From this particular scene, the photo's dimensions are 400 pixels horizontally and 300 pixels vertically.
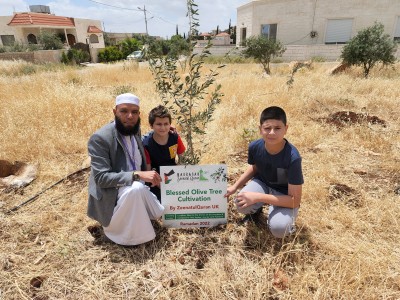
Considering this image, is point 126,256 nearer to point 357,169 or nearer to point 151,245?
point 151,245

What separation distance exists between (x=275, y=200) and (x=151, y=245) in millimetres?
1085

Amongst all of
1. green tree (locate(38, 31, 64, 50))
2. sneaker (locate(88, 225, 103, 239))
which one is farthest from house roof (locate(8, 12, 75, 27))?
sneaker (locate(88, 225, 103, 239))

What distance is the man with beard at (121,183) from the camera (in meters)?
2.06

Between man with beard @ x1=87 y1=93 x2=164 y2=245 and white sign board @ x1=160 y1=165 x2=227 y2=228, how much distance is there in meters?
0.11

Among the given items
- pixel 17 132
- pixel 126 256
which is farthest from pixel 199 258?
pixel 17 132

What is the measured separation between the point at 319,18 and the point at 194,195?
23.8 m

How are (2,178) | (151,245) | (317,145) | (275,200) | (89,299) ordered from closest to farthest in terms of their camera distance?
1. (89,299)
2. (275,200)
3. (151,245)
4. (2,178)
5. (317,145)

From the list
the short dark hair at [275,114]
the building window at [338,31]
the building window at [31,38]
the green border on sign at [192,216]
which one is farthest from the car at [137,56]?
the building window at [31,38]

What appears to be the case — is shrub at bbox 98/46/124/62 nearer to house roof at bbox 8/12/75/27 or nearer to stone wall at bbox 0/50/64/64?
stone wall at bbox 0/50/64/64

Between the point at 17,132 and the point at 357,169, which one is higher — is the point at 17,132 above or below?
above

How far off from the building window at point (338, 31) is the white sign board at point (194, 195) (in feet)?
77.2

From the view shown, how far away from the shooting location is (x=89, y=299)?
70.6 inches

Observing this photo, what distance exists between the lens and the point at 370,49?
1042cm

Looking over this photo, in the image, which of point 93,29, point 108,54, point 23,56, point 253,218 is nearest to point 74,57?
point 23,56
